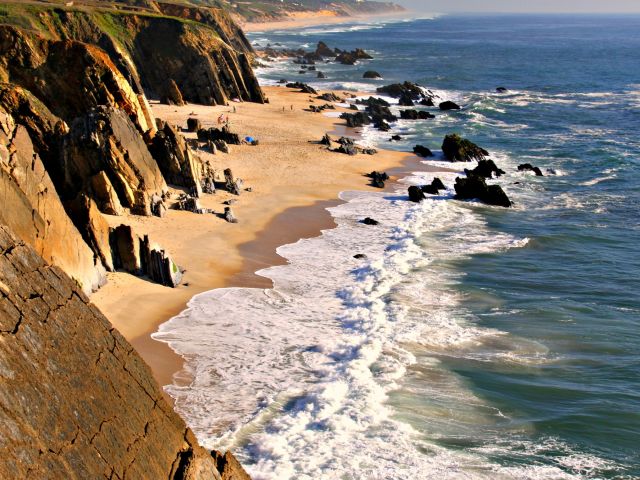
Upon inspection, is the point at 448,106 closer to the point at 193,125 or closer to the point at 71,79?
the point at 193,125

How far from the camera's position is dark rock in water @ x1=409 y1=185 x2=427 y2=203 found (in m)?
35.7

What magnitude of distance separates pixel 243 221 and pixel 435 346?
13.0 meters

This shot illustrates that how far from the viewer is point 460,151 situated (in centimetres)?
4631

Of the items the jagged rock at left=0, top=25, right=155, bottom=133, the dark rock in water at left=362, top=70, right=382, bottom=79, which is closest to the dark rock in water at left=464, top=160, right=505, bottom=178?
the jagged rock at left=0, top=25, right=155, bottom=133

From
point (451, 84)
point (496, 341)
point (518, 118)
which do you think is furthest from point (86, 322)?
point (451, 84)

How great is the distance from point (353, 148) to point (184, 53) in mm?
23026

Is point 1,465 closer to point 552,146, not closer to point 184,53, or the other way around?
point 552,146

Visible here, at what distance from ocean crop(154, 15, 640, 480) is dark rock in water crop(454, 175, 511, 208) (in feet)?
2.18

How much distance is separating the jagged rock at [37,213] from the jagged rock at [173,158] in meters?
11.5

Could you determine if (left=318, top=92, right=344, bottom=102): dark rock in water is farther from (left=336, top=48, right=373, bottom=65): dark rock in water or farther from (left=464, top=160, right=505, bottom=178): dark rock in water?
(left=336, top=48, right=373, bottom=65): dark rock in water

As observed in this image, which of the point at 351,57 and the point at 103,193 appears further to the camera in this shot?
the point at 351,57

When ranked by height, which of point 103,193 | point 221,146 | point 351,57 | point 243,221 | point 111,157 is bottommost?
point 243,221

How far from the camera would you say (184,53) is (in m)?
60.7

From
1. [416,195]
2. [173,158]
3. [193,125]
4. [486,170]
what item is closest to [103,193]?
[173,158]
